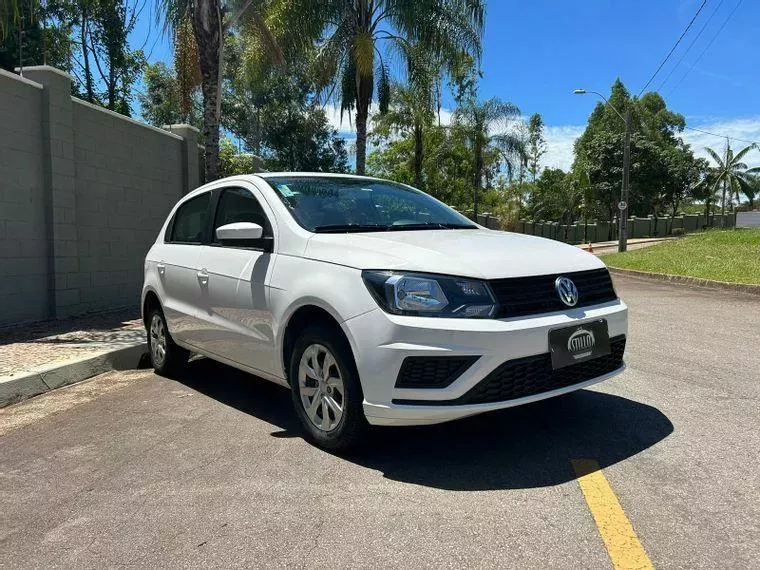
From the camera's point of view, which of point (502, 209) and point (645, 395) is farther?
point (502, 209)

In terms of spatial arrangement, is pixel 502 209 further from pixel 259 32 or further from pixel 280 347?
pixel 280 347

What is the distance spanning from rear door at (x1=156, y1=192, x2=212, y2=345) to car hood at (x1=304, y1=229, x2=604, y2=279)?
65.3 inches

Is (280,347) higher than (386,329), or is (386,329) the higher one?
(386,329)

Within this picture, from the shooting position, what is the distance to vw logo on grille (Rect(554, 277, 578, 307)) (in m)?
3.58

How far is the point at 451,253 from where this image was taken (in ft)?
11.7

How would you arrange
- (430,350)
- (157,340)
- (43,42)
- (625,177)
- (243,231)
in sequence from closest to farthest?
(430,350) < (243,231) < (157,340) < (43,42) < (625,177)

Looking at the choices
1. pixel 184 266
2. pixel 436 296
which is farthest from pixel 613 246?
pixel 436 296

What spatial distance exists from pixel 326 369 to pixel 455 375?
2.77 ft

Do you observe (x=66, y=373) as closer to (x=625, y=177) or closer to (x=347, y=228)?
(x=347, y=228)

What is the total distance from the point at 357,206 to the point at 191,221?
1866 millimetres

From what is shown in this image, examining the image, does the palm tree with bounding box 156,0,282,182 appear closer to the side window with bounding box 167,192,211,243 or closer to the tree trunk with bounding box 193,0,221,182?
the tree trunk with bounding box 193,0,221,182

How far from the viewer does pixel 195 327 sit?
16.9 ft

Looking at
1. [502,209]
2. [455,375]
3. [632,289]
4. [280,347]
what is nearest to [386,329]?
[455,375]

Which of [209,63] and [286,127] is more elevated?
[286,127]
